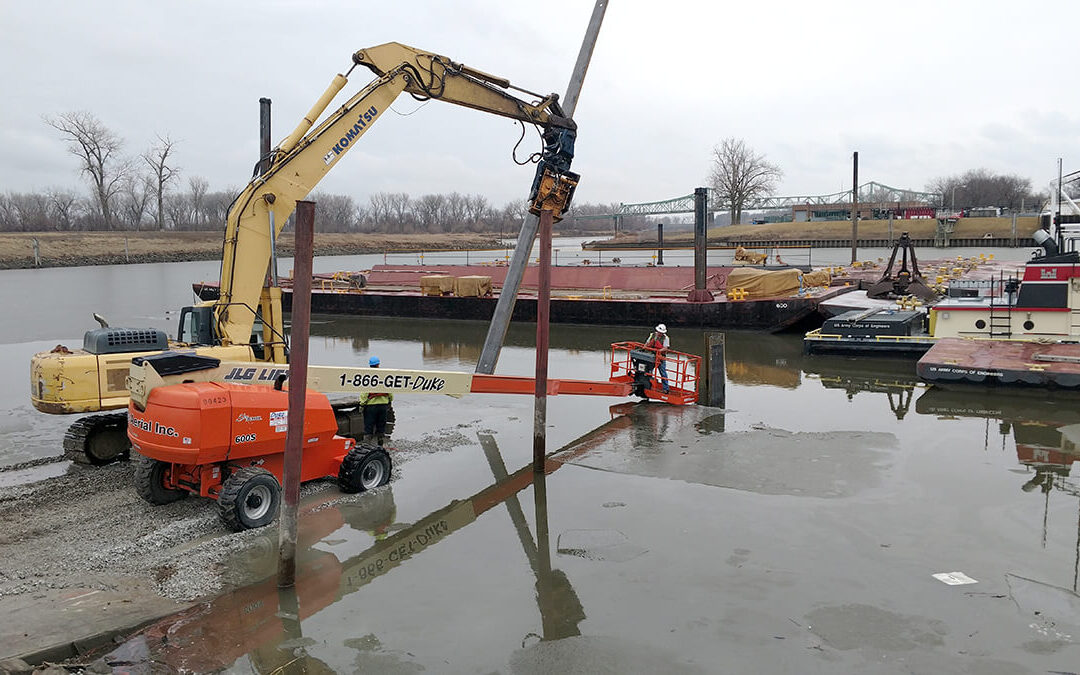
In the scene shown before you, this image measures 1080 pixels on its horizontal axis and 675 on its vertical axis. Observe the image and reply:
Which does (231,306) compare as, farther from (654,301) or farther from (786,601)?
(654,301)

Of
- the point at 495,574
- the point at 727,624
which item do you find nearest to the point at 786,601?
the point at 727,624

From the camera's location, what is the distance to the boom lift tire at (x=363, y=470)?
32.5 ft

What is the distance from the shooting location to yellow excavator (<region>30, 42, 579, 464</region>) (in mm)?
10000

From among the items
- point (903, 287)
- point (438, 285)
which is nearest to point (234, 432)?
→ point (438, 285)

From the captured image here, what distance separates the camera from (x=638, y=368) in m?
15.2

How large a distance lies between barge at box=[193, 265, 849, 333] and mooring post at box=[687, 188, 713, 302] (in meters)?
0.37

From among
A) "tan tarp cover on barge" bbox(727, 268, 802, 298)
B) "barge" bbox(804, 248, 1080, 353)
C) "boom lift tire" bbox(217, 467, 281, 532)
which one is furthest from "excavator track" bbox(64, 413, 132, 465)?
"tan tarp cover on barge" bbox(727, 268, 802, 298)

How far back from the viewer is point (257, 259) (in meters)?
11.1

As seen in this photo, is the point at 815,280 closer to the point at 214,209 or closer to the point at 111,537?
the point at 111,537

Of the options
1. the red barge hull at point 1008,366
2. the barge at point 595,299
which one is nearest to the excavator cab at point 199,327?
the red barge hull at point 1008,366

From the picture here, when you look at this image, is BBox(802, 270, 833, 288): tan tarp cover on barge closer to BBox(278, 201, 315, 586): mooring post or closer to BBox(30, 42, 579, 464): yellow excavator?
BBox(30, 42, 579, 464): yellow excavator

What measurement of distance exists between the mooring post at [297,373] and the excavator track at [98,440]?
5.34 metres

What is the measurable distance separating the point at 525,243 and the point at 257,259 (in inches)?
197

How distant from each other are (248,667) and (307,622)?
81cm
